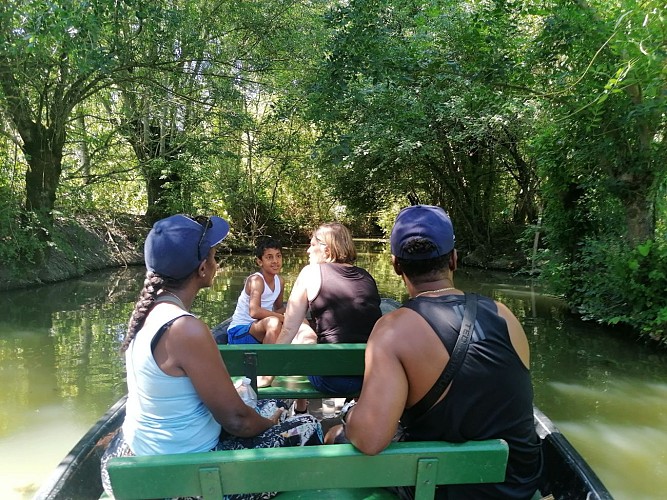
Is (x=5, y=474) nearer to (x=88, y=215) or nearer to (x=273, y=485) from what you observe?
(x=273, y=485)

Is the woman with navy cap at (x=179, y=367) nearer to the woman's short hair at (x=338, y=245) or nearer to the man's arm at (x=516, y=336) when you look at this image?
the man's arm at (x=516, y=336)

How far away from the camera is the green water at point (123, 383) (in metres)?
4.14

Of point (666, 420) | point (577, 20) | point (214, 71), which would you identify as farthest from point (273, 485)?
point (214, 71)

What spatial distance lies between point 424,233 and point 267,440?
1.00m

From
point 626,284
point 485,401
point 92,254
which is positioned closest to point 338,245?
point 485,401

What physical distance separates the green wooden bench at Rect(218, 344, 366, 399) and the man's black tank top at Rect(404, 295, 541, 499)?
40.3 inches

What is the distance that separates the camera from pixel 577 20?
606 centimetres

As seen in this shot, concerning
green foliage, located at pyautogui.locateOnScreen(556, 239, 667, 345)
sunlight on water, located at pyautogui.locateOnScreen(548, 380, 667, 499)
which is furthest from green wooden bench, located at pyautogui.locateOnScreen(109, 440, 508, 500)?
green foliage, located at pyautogui.locateOnScreen(556, 239, 667, 345)

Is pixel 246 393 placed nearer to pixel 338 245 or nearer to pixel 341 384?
pixel 341 384

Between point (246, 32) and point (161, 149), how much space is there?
5.08 metres

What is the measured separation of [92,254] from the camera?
15.3 metres

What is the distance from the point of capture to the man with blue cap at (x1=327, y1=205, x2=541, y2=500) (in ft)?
5.18

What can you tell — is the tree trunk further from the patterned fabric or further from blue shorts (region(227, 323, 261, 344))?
the patterned fabric

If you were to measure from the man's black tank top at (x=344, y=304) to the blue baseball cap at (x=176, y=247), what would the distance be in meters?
1.16
